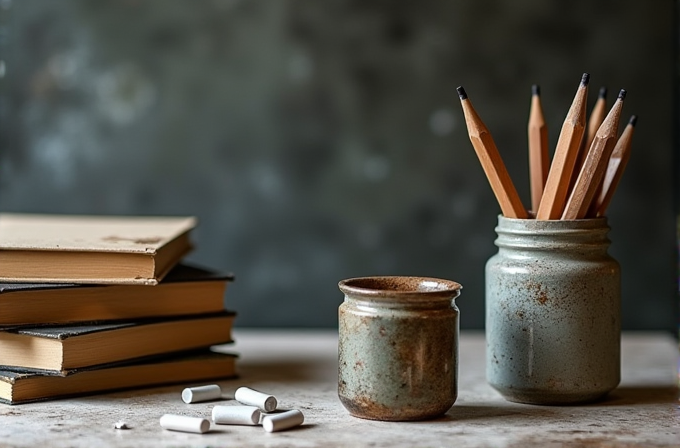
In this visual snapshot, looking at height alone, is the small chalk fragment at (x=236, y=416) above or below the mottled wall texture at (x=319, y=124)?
below

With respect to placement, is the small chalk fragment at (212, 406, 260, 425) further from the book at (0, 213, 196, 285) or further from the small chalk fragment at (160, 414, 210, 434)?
the book at (0, 213, 196, 285)

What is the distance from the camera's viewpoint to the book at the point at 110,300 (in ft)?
3.16

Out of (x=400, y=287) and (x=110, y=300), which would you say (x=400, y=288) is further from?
(x=110, y=300)

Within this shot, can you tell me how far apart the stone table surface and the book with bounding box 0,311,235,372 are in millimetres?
44

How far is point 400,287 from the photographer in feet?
3.15

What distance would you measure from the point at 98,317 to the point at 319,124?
1.79ft

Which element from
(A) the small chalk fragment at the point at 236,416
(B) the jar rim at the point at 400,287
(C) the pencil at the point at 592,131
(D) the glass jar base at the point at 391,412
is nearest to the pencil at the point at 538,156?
(C) the pencil at the point at 592,131

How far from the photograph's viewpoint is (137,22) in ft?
4.66

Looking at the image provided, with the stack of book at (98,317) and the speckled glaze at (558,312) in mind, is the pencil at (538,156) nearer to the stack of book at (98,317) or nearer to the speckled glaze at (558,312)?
the speckled glaze at (558,312)

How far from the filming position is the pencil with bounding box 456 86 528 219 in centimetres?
91

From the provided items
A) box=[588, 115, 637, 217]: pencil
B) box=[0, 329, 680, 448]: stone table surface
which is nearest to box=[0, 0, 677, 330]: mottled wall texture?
box=[0, 329, 680, 448]: stone table surface

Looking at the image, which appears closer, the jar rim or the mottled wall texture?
the jar rim

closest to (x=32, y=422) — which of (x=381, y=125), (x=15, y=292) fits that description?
(x=15, y=292)

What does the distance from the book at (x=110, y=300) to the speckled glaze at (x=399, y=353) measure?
27cm
